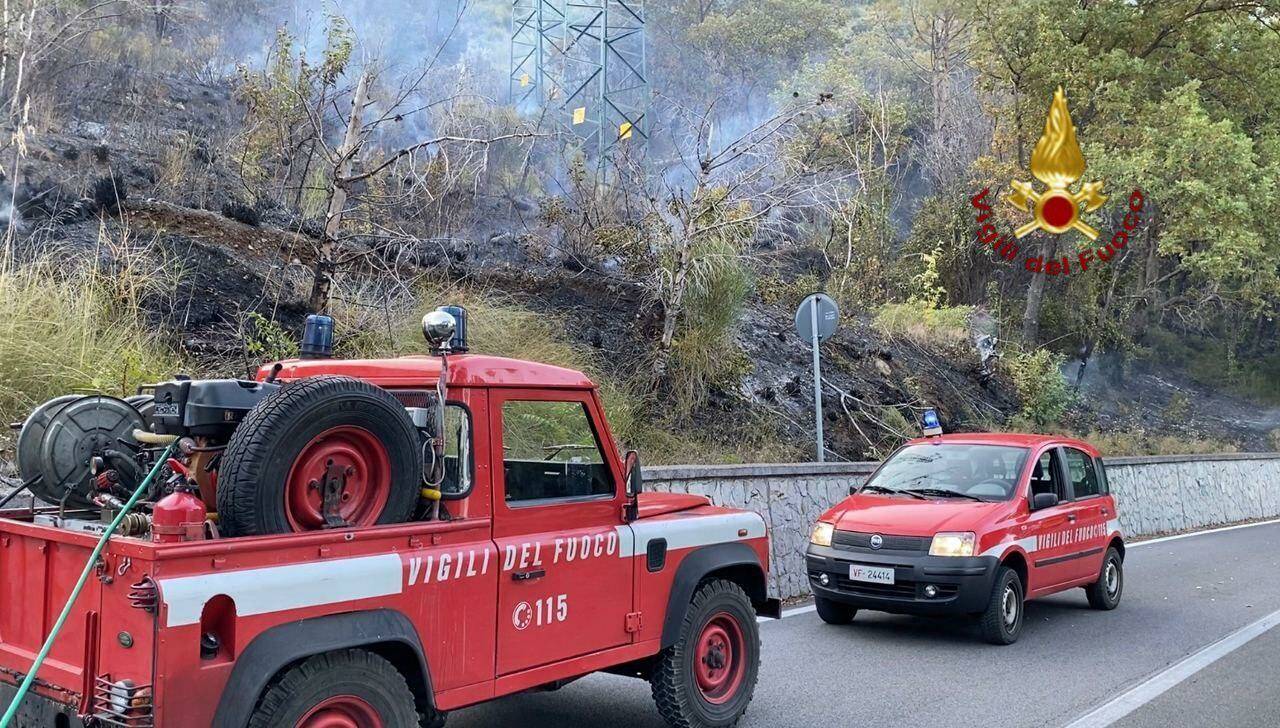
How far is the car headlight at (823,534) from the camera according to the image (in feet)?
29.3

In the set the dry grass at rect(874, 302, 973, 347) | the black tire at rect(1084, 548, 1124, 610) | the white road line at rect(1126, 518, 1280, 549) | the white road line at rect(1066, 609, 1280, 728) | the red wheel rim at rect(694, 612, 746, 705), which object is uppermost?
the dry grass at rect(874, 302, 973, 347)

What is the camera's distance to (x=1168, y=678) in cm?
732

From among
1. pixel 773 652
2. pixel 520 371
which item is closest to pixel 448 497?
pixel 520 371

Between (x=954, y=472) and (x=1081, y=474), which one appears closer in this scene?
(x=954, y=472)

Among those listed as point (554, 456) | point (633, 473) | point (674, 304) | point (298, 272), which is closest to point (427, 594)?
point (554, 456)

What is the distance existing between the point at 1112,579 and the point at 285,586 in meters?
9.27

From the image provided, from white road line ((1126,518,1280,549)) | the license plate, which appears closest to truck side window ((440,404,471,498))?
the license plate

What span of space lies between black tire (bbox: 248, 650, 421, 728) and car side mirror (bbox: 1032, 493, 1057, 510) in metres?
6.49

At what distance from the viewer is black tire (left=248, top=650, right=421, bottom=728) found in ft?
12.4

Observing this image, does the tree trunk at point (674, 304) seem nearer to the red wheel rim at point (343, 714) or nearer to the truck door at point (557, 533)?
the truck door at point (557, 533)

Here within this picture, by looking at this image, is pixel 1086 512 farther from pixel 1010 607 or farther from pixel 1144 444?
pixel 1144 444

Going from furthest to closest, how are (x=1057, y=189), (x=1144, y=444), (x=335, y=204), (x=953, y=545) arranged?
(x=1144, y=444) → (x=1057, y=189) → (x=335, y=204) → (x=953, y=545)

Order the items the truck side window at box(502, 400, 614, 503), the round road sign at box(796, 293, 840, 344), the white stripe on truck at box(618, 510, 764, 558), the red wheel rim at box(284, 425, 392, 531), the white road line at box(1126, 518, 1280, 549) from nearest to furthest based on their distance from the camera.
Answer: the red wheel rim at box(284, 425, 392, 531) < the truck side window at box(502, 400, 614, 503) < the white stripe on truck at box(618, 510, 764, 558) < the round road sign at box(796, 293, 840, 344) < the white road line at box(1126, 518, 1280, 549)

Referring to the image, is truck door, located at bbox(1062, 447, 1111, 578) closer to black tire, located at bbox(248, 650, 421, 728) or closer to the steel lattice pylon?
black tire, located at bbox(248, 650, 421, 728)
